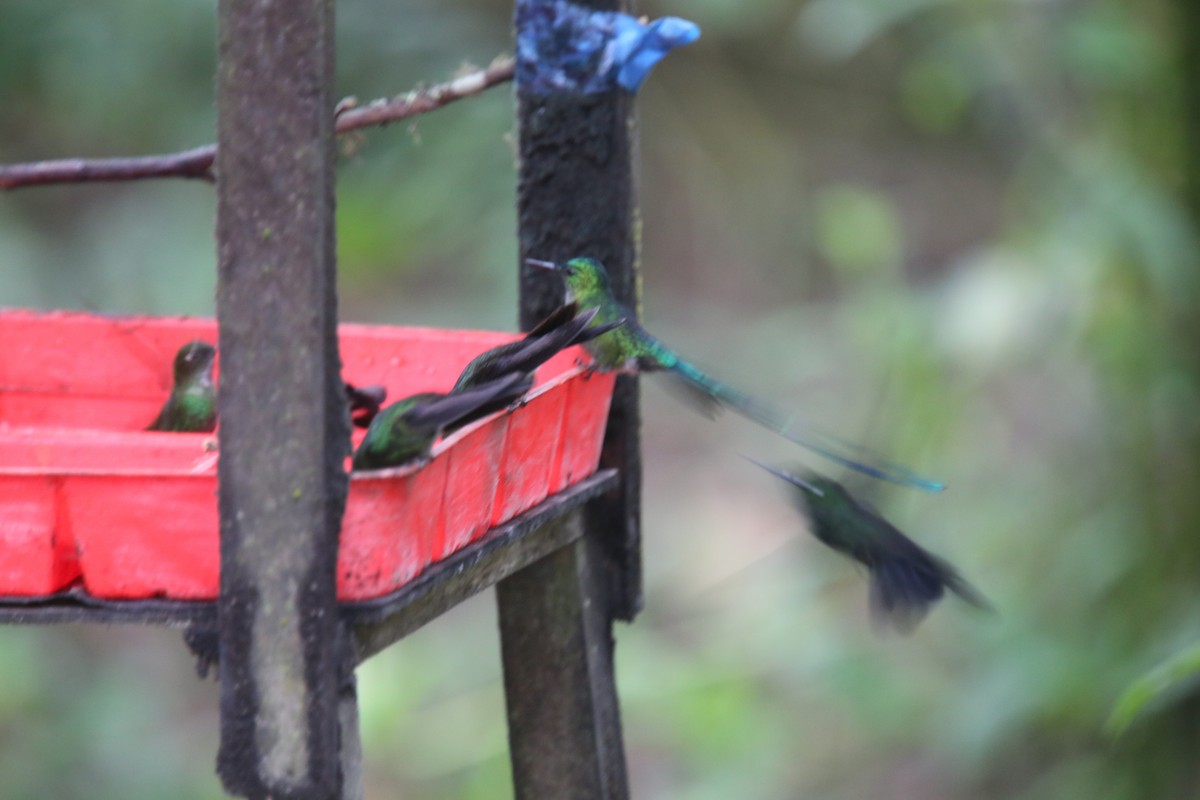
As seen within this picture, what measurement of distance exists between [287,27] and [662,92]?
4.34 m

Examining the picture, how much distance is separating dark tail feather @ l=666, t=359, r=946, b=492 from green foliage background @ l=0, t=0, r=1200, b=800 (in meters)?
0.44

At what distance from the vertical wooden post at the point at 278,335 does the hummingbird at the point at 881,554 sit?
0.58 meters

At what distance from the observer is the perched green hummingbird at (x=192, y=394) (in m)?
1.58

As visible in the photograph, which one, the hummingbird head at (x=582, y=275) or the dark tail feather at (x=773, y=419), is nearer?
the dark tail feather at (x=773, y=419)

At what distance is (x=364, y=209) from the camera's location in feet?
16.6

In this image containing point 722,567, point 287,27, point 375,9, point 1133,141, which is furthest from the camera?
point 375,9

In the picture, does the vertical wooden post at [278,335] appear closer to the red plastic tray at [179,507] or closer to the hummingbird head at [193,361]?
the red plastic tray at [179,507]

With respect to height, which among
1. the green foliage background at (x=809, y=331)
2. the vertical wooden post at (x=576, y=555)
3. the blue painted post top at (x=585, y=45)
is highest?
the blue painted post top at (x=585, y=45)

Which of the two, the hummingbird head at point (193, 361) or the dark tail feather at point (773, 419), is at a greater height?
the hummingbird head at point (193, 361)

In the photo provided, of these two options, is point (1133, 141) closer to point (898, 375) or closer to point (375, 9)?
point (898, 375)

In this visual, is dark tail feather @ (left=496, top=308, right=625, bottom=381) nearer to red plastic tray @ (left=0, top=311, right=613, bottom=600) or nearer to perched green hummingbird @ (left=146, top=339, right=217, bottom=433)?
red plastic tray @ (left=0, top=311, right=613, bottom=600)

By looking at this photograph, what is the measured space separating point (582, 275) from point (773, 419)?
29 cm

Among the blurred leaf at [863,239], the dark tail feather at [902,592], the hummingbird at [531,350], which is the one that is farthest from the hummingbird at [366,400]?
the blurred leaf at [863,239]

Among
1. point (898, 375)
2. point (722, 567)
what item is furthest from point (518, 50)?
point (722, 567)
